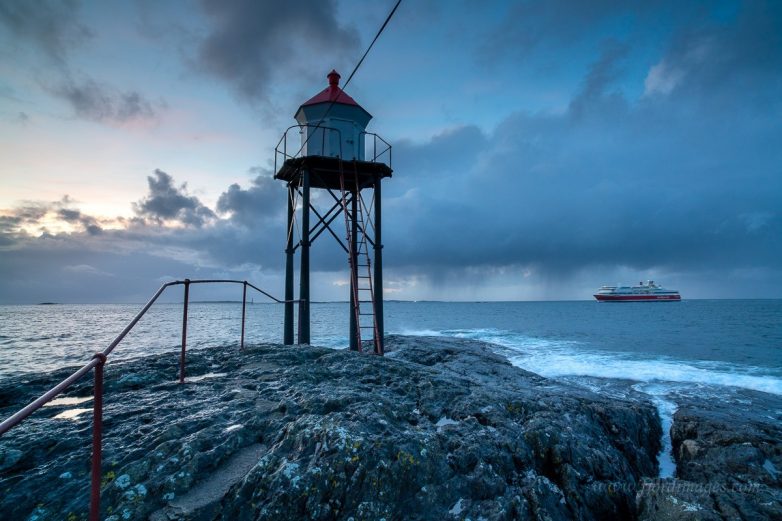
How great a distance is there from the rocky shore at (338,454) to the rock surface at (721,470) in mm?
41

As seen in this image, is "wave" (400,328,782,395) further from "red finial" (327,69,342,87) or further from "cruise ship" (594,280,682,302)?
"cruise ship" (594,280,682,302)

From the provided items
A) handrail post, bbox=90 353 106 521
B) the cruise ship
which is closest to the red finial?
handrail post, bbox=90 353 106 521

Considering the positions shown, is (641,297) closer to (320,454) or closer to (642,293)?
(642,293)

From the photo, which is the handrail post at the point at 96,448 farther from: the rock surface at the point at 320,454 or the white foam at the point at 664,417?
the white foam at the point at 664,417

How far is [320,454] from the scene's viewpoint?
3941 mm

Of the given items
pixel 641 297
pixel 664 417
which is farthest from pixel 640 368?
pixel 641 297

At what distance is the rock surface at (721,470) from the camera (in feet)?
14.6

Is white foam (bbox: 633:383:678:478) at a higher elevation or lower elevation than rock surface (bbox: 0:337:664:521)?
lower

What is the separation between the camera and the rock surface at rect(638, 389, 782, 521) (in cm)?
446

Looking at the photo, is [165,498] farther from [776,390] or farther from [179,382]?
[776,390]

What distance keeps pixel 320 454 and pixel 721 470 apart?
7.23 metres

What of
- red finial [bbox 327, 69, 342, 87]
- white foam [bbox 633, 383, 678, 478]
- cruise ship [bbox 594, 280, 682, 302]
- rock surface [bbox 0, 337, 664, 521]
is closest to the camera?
rock surface [bbox 0, 337, 664, 521]

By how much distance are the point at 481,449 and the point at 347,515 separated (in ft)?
6.08

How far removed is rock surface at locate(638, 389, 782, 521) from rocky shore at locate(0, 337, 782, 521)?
0.04m
